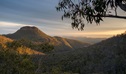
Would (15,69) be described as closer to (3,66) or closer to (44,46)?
(3,66)

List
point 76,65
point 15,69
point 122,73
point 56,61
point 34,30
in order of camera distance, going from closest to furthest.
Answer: point 15,69 < point 122,73 < point 76,65 < point 56,61 < point 34,30

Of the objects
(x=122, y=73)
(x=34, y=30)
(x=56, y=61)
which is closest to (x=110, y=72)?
(x=122, y=73)

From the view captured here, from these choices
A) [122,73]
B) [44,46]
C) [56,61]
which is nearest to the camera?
[44,46]

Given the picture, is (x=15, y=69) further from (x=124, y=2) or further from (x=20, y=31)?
(x=20, y=31)

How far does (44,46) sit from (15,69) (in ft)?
7.45

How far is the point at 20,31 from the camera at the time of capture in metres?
153

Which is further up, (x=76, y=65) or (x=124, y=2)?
(x=124, y=2)

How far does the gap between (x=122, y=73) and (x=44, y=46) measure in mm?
14999

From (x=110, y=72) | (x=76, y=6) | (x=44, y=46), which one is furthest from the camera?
(x=110, y=72)

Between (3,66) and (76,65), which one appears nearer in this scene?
(3,66)

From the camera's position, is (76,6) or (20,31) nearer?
(76,6)

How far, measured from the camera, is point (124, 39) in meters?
42.9

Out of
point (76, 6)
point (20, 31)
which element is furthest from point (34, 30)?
point (76, 6)

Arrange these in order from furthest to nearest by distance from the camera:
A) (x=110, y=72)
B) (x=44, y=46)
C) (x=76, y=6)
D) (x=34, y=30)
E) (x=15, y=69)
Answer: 1. (x=34, y=30)
2. (x=110, y=72)
3. (x=76, y=6)
4. (x=44, y=46)
5. (x=15, y=69)
